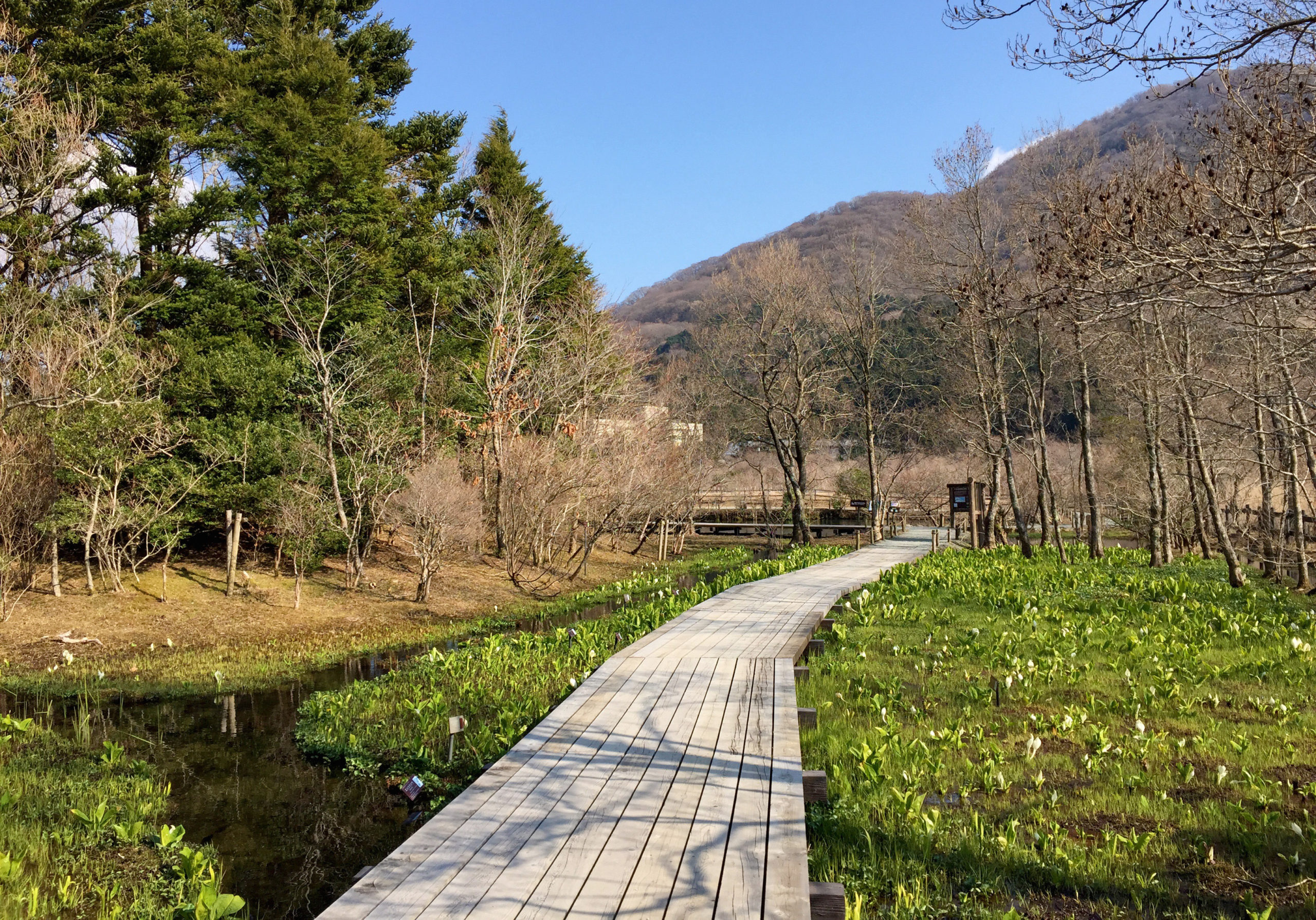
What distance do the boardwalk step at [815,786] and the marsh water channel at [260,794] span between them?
3125 mm

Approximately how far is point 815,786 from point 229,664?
996cm

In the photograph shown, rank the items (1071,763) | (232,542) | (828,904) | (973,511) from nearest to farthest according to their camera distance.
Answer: (828,904)
(1071,763)
(232,542)
(973,511)

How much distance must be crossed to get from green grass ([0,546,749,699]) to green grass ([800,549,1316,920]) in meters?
7.57

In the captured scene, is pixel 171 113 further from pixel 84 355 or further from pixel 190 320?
pixel 84 355

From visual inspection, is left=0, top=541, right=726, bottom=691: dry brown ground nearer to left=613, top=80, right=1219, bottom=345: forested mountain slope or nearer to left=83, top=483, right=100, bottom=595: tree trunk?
left=83, top=483, right=100, bottom=595: tree trunk

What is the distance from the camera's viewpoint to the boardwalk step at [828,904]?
3.15 metres

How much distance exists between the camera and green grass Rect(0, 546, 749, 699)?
978cm

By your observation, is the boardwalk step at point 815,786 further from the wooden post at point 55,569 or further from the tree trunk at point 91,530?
the wooden post at point 55,569

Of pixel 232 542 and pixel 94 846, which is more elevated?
pixel 232 542

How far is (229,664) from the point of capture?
11.2 meters

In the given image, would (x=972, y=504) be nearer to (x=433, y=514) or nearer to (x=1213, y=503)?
(x=1213, y=503)

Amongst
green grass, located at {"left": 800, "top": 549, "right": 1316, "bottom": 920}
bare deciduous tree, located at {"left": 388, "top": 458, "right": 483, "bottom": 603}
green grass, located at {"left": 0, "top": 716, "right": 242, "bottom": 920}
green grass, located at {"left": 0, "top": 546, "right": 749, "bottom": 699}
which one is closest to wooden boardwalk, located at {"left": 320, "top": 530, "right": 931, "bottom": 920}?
green grass, located at {"left": 800, "top": 549, "right": 1316, "bottom": 920}

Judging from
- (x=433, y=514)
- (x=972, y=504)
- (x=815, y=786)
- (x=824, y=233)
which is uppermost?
(x=824, y=233)

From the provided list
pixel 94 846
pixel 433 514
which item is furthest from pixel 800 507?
pixel 94 846
